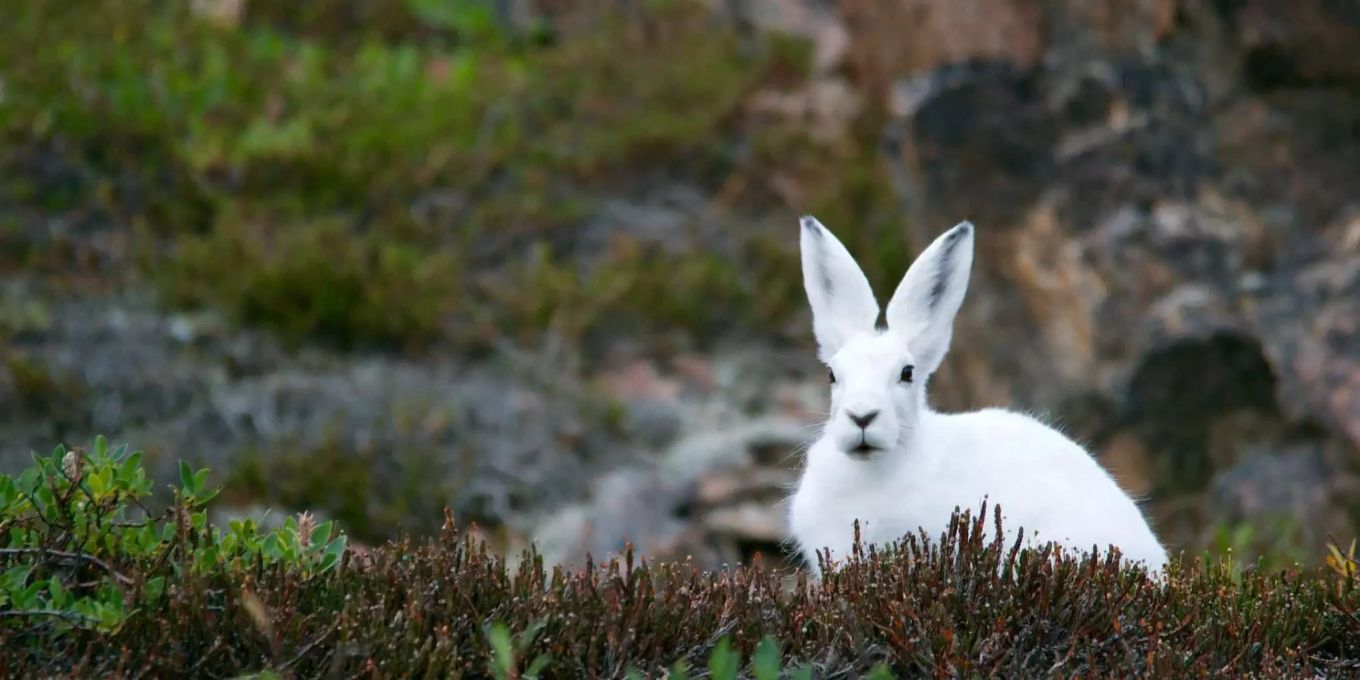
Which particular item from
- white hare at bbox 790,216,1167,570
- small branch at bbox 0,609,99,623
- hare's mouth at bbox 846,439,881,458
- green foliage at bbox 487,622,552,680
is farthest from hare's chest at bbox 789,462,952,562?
small branch at bbox 0,609,99,623

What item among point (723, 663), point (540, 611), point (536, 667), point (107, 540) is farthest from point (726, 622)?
point (107, 540)

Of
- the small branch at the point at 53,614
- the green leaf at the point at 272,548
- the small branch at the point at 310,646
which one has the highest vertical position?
the green leaf at the point at 272,548

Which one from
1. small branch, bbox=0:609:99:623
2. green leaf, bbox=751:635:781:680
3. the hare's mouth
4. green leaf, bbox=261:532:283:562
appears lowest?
green leaf, bbox=751:635:781:680

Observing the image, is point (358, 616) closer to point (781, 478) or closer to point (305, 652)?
point (305, 652)

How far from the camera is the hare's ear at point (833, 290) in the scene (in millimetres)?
4289

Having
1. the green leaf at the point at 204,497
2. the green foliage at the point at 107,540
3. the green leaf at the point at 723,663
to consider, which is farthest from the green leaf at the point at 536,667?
the green leaf at the point at 204,497

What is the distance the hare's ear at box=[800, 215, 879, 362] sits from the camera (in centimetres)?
429

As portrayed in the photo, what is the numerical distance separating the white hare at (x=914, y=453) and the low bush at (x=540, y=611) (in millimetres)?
293

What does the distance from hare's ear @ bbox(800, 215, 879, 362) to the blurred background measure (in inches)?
58.7

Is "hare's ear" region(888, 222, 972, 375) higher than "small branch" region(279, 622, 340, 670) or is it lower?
higher

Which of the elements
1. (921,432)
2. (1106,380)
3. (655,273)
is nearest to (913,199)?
(1106,380)

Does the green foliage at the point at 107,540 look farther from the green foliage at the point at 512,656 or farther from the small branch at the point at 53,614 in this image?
the green foliage at the point at 512,656

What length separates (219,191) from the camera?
410 inches

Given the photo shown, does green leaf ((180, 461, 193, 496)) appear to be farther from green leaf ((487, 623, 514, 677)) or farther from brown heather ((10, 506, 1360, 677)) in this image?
green leaf ((487, 623, 514, 677))
